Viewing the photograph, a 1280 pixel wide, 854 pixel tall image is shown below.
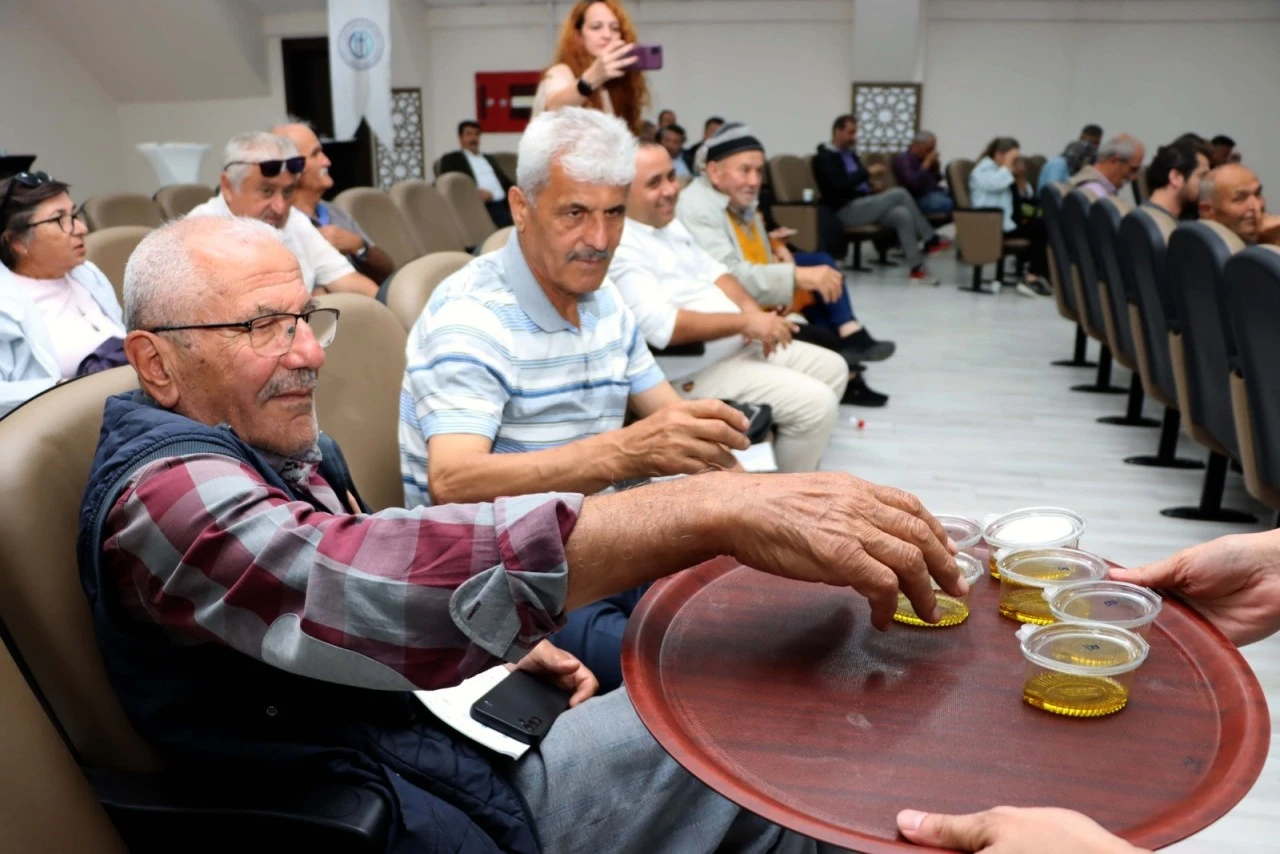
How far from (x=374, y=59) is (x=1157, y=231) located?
5.48 metres

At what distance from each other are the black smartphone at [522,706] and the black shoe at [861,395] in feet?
12.2

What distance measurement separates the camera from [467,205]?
6.23 metres

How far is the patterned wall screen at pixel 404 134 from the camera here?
12.6 metres

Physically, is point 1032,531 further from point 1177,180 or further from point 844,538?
point 1177,180

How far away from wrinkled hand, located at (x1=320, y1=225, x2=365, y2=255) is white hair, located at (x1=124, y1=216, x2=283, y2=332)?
2.96m

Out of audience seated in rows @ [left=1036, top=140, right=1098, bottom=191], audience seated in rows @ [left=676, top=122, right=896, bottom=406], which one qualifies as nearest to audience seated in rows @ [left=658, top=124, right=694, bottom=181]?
audience seated in rows @ [left=1036, top=140, right=1098, bottom=191]

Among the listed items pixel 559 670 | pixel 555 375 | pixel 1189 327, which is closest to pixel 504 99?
pixel 1189 327

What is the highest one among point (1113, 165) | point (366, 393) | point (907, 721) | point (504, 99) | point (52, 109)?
point (504, 99)

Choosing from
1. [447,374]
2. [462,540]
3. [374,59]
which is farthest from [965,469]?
[374,59]

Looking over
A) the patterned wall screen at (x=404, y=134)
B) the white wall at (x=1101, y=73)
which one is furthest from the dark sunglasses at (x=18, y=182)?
the white wall at (x=1101, y=73)

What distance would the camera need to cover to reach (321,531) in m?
0.98

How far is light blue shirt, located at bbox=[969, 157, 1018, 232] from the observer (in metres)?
9.17

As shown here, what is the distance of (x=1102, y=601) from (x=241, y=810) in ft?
2.98

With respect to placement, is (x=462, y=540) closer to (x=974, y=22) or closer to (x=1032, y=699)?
(x=1032, y=699)
